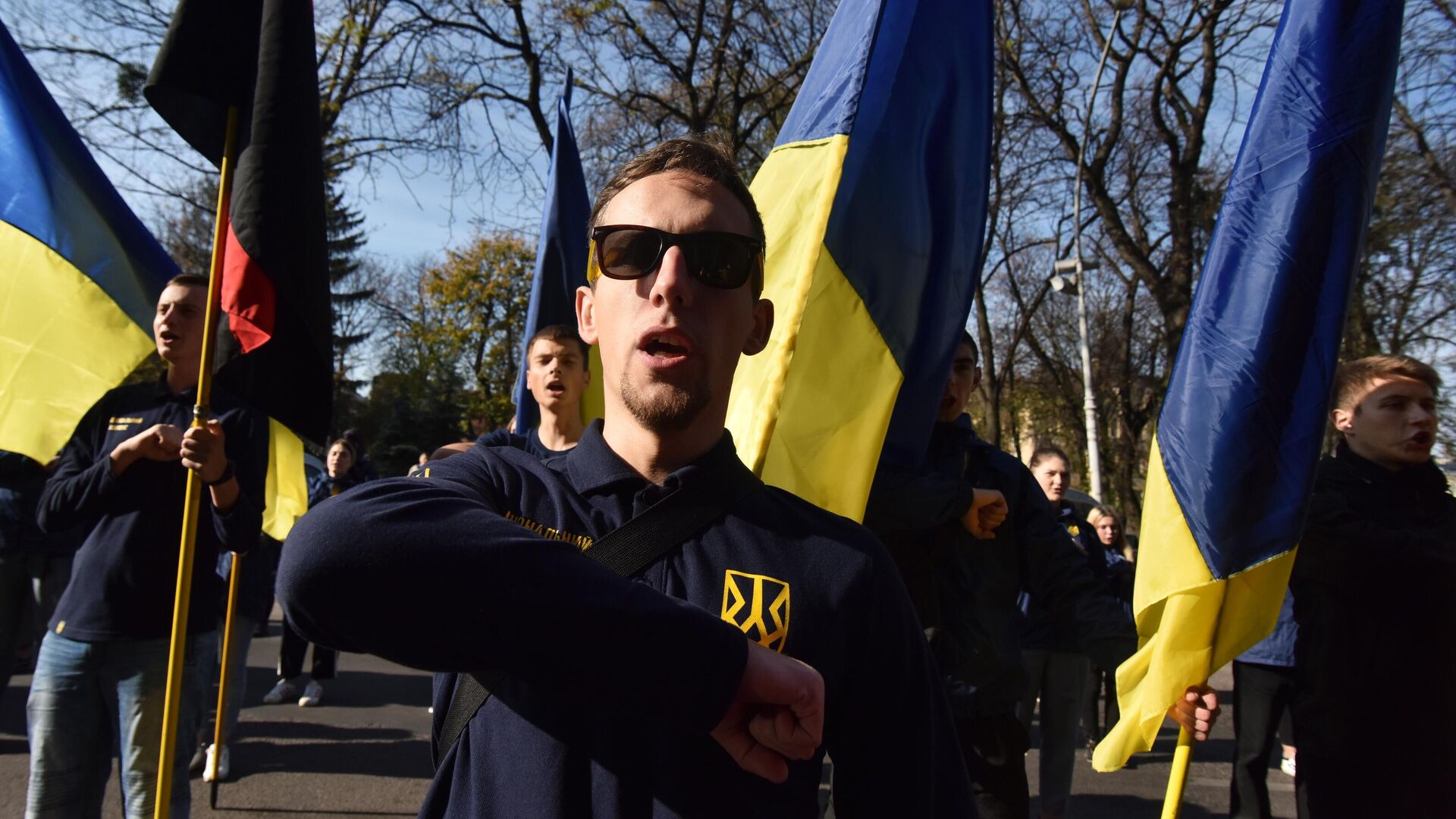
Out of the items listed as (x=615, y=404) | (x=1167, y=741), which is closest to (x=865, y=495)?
(x=615, y=404)

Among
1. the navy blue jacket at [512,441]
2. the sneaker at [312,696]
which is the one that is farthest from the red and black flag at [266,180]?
the sneaker at [312,696]

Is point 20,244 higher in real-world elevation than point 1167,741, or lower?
higher

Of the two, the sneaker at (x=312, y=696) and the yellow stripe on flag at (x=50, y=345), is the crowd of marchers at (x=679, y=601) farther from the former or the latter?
the sneaker at (x=312, y=696)

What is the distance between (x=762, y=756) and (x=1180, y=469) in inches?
88.5

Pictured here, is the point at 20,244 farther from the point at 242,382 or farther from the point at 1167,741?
the point at 1167,741

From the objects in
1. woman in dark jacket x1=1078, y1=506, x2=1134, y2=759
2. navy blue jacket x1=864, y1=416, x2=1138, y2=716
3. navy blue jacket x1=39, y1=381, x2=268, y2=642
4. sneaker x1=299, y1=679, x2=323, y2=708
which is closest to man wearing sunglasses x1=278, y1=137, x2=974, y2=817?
navy blue jacket x1=864, y1=416, x2=1138, y2=716

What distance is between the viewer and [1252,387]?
2.88 metres

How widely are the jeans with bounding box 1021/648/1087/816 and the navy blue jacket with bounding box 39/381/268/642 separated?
3.58 metres

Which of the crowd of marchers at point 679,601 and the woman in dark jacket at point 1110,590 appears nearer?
the crowd of marchers at point 679,601

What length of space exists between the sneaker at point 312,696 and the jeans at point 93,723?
13.9 feet

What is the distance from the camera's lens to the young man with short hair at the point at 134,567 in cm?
327

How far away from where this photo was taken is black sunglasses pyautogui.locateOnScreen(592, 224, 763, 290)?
5.22ft

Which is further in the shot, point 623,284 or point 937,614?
point 937,614

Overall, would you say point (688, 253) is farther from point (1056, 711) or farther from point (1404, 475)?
point (1056, 711)
